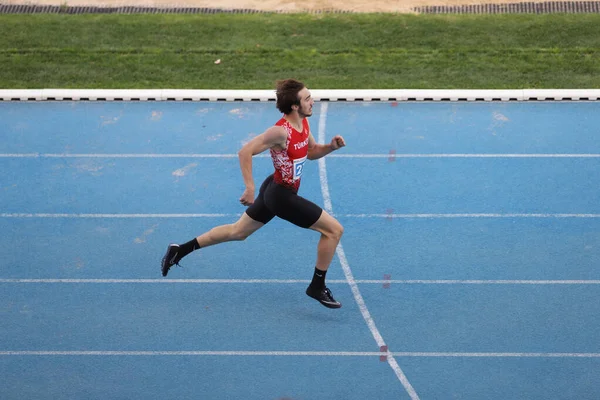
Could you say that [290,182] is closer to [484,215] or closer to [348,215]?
[348,215]

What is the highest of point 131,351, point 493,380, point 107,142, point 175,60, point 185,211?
point 175,60

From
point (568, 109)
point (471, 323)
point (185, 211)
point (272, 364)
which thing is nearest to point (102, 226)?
point (185, 211)

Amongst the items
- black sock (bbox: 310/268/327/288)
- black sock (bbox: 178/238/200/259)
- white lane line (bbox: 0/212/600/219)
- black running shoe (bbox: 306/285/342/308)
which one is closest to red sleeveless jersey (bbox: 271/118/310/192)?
black sock (bbox: 310/268/327/288)

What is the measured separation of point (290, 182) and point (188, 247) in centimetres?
108

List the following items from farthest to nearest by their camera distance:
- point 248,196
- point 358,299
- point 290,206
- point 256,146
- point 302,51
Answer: point 302,51 → point 358,299 → point 290,206 → point 256,146 → point 248,196

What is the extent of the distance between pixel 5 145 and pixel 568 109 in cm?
626

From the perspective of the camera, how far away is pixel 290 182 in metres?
6.88

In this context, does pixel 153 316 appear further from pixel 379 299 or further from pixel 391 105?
pixel 391 105

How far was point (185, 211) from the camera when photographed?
8.73 meters

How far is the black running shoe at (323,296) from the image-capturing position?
7.14 meters

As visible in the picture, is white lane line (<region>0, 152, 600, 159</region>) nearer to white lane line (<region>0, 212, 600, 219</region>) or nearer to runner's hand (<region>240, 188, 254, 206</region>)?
white lane line (<region>0, 212, 600, 219</region>)

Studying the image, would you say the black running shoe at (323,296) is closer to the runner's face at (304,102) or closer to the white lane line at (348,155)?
the runner's face at (304,102)

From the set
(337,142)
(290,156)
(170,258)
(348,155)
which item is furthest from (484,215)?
(170,258)

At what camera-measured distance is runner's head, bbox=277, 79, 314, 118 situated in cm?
671
